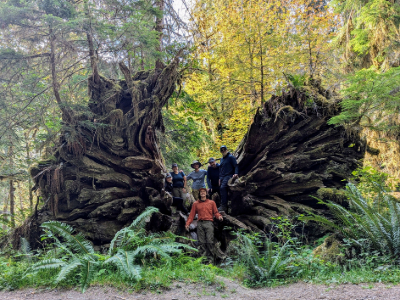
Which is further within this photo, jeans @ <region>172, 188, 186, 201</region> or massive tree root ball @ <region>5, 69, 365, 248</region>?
jeans @ <region>172, 188, 186, 201</region>

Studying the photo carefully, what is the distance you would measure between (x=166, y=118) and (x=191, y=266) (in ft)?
Answer: 27.5

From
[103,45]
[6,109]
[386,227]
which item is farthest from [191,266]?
[103,45]

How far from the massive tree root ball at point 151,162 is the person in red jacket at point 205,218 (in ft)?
3.66

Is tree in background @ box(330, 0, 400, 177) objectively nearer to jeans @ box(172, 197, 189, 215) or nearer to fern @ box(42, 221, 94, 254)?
jeans @ box(172, 197, 189, 215)

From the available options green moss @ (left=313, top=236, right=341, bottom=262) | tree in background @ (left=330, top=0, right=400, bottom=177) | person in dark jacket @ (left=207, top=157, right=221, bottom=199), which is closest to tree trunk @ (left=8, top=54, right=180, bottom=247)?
person in dark jacket @ (left=207, top=157, right=221, bottom=199)

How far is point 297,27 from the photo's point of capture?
17000mm

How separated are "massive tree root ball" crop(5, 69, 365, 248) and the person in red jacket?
1117mm

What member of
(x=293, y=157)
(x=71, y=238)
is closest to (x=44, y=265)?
(x=71, y=238)

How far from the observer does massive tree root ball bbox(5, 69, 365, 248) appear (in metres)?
8.95

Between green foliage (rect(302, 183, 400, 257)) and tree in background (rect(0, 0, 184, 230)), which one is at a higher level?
tree in background (rect(0, 0, 184, 230))

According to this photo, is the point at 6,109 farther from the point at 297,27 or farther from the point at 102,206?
the point at 297,27

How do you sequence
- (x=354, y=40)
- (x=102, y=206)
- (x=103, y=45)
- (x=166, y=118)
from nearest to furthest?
(x=102, y=206) → (x=103, y=45) → (x=354, y=40) → (x=166, y=118)

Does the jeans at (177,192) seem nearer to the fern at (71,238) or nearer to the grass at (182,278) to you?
the fern at (71,238)

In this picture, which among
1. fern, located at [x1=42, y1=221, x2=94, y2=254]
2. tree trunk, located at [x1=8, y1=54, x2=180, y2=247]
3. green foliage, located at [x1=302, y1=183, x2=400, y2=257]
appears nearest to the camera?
green foliage, located at [x1=302, y1=183, x2=400, y2=257]
